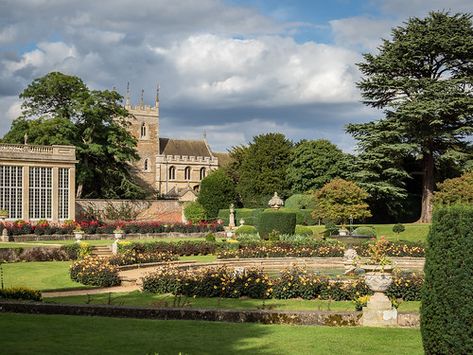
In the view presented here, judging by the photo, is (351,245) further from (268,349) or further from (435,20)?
(435,20)

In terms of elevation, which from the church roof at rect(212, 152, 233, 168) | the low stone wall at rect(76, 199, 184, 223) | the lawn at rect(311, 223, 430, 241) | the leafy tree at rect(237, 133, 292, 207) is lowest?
the lawn at rect(311, 223, 430, 241)

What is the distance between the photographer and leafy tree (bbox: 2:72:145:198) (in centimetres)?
4906

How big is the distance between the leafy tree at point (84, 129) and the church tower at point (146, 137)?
2681 centimetres

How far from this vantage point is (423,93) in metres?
40.0

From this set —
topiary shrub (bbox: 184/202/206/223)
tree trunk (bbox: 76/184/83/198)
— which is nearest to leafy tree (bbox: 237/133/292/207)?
topiary shrub (bbox: 184/202/206/223)

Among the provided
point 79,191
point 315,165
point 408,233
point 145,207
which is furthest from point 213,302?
point 315,165

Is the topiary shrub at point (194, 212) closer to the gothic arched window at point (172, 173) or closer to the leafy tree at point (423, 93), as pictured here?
the leafy tree at point (423, 93)

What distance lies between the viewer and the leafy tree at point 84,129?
161 feet

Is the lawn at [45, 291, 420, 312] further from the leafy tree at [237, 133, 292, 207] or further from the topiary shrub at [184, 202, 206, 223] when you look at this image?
the leafy tree at [237, 133, 292, 207]

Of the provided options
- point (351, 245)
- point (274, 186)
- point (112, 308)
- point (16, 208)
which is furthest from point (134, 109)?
point (112, 308)

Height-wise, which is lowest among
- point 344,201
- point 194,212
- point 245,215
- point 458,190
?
point 245,215

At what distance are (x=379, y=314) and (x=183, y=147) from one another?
77.1 metres

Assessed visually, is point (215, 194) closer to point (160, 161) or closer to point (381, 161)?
point (381, 161)

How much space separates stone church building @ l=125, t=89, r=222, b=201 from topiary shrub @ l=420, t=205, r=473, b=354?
7270 centimetres
